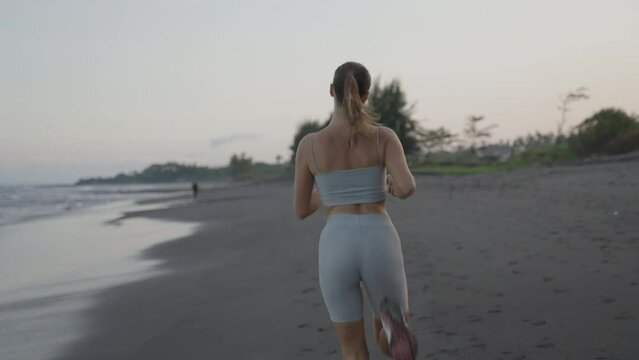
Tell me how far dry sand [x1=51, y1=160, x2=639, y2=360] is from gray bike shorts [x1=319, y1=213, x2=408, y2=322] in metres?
1.70

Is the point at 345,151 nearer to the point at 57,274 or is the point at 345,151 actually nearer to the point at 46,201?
the point at 57,274

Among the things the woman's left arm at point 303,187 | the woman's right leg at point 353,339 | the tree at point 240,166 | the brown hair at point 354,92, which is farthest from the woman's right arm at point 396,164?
the tree at point 240,166

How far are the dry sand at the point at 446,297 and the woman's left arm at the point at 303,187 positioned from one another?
185 cm

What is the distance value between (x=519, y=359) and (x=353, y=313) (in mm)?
1748

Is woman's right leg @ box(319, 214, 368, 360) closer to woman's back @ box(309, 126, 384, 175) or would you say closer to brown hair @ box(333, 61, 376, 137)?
woman's back @ box(309, 126, 384, 175)

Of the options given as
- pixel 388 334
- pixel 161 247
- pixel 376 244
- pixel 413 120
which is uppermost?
pixel 413 120

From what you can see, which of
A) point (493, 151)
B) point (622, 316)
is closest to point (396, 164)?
point (622, 316)

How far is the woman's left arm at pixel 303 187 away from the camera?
2.27 metres

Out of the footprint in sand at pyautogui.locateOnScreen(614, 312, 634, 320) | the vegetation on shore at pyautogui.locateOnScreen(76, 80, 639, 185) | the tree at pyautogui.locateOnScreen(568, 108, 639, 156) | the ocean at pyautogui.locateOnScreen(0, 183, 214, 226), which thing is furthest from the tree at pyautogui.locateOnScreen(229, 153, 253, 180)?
the footprint in sand at pyautogui.locateOnScreen(614, 312, 634, 320)

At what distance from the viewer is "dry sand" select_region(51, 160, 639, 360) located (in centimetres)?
383

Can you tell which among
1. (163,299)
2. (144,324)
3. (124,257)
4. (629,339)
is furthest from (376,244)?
(124,257)

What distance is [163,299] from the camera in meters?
6.37

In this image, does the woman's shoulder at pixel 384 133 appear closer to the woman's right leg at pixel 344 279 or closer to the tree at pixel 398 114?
the woman's right leg at pixel 344 279

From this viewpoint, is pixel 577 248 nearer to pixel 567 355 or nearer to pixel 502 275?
pixel 502 275
